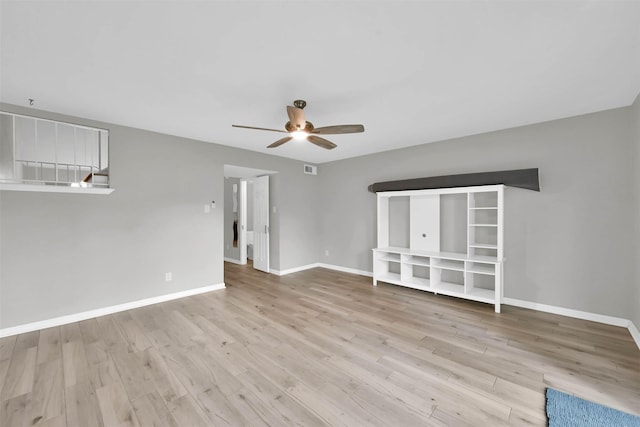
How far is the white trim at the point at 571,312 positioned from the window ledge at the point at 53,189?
5.61m

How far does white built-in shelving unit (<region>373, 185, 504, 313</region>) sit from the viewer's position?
11.8 feet

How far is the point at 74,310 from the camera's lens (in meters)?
3.14

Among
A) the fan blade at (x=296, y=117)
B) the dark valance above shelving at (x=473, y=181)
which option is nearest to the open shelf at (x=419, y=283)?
the dark valance above shelving at (x=473, y=181)

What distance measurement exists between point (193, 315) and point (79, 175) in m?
2.26

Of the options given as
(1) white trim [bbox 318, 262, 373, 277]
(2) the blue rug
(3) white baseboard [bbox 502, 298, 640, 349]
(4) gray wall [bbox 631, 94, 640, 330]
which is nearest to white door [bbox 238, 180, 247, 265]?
(1) white trim [bbox 318, 262, 373, 277]

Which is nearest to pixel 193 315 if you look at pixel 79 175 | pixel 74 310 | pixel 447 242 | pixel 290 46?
pixel 74 310

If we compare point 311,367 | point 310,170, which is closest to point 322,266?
point 310,170

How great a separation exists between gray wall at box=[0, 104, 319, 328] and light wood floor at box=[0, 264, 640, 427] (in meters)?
0.38

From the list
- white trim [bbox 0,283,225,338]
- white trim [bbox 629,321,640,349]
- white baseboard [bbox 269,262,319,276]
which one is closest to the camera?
white trim [bbox 629,321,640,349]

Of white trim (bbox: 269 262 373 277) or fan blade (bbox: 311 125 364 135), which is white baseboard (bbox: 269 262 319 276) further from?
fan blade (bbox: 311 125 364 135)

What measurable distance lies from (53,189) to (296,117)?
2907 mm

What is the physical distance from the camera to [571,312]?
10.5ft

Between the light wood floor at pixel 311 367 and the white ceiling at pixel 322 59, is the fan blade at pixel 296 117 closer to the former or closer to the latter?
the white ceiling at pixel 322 59

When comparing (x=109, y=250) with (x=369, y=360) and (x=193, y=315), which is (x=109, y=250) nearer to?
(x=193, y=315)
